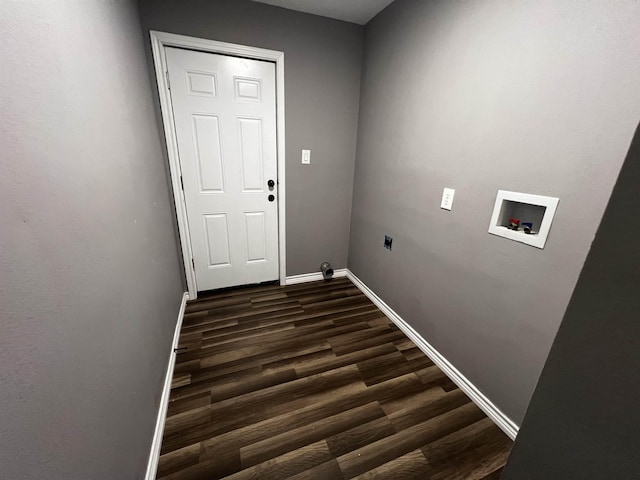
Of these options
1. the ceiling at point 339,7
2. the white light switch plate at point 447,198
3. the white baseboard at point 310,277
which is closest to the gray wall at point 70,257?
the ceiling at point 339,7

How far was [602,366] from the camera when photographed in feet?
1.28

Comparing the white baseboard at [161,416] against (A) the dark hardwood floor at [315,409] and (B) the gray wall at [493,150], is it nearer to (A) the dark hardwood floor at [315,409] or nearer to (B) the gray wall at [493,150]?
(A) the dark hardwood floor at [315,409]

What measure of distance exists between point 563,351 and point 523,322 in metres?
0.96

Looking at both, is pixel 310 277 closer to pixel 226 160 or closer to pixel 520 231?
pixel 226 160

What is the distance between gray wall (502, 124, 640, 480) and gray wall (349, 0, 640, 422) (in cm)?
80

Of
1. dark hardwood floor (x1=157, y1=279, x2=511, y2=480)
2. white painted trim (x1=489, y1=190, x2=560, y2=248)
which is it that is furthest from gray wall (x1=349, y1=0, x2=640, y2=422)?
dark hardwood floor (x1=157, y1=279, x2=511, y2=480)

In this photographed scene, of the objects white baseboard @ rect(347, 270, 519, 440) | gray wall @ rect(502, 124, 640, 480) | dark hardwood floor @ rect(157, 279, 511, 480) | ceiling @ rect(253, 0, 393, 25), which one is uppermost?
ceiling @ rect(253, 0, 393, 25)

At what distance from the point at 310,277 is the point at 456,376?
1637 millimetres

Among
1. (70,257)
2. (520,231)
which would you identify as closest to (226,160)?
(70,257)

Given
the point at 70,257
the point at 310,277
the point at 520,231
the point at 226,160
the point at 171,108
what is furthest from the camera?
the point at 310,277

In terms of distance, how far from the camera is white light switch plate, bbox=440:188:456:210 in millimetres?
1525

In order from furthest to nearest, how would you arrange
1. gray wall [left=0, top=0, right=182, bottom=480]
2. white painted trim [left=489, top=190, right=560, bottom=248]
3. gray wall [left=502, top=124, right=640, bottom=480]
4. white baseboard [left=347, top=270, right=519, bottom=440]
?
1. white baseboard [left=347, top=270, right=519, bottom=440]
2. white painted trim [left=489, top=190, right=560, bottom=248]
3. gray wall [left=0, top=0, right=182, bottom=480]
4. gray wall [left=502, top=124, right=640, bottom=480]

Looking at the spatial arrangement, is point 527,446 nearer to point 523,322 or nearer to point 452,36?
point 523,322

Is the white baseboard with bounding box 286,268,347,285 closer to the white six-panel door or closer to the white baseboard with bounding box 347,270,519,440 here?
the white six-panel door
